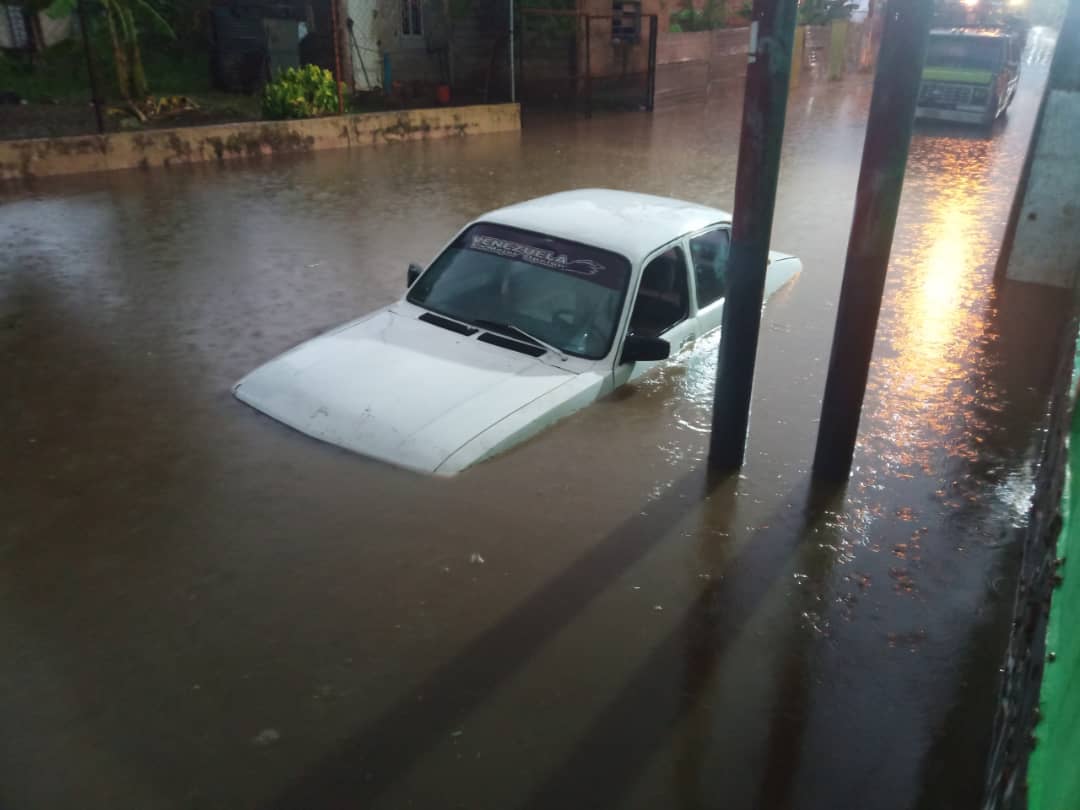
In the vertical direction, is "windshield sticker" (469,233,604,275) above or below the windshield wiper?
above

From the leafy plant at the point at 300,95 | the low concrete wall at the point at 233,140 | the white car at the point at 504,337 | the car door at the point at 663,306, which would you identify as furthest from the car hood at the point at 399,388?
the leafy plant at the point at 300,95

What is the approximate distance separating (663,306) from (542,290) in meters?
0.89

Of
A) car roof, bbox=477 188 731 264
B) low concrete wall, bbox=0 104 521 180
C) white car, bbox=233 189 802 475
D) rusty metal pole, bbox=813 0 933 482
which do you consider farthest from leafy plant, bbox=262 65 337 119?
rusty metal pole, bbox=813 0 933 482

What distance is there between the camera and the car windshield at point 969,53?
63.6 ft

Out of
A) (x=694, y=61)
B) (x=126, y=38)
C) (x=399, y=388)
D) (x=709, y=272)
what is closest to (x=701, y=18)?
(x=694, y=61)

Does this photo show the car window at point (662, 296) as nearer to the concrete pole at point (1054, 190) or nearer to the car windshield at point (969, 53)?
the concrete pole at point (1054, 190)

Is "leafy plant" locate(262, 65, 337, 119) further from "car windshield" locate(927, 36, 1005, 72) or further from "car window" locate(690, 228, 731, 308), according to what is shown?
"car windshield" locate(927, 36, 1005, 72)

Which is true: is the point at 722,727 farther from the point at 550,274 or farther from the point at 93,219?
the point at 93,219

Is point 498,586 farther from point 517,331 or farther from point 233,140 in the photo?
point 233,140

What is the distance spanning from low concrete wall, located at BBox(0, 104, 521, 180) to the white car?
9701 mm

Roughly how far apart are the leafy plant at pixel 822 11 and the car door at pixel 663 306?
29.7 meters

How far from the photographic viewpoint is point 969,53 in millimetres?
19562

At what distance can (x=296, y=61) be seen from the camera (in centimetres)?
2123

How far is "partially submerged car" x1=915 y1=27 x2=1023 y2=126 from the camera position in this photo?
1945 cm
